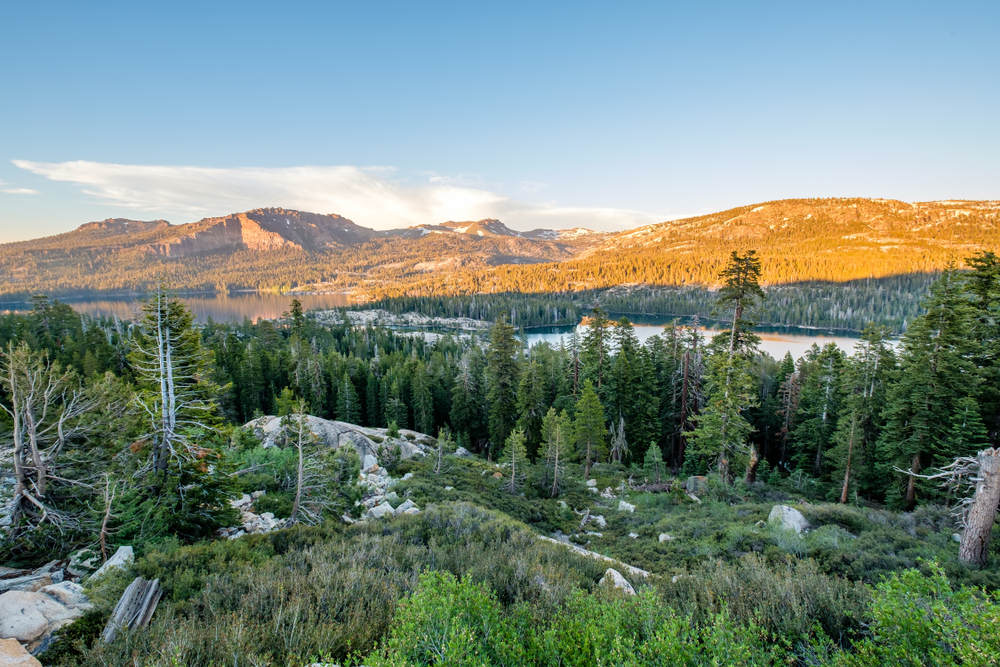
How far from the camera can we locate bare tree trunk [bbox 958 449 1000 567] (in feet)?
25.5

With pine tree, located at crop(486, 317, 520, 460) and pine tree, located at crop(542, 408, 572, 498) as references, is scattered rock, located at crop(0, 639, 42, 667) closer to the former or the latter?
pine tree, located at crop(542, 408, 572, 498)

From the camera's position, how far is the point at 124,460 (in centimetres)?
973

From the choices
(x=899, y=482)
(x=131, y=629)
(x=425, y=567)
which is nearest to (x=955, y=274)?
(x=899, y=482)

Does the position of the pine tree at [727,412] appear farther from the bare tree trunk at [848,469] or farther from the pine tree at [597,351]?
the pine tree at [597,351]

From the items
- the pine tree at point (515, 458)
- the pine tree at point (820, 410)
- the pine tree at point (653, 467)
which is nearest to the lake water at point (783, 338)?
the pine tree at point (820, 410)

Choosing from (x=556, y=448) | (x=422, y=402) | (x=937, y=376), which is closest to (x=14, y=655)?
(x=556, y=448)

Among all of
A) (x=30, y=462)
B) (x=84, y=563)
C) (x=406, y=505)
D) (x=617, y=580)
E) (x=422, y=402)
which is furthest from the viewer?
(x=422, y=402)

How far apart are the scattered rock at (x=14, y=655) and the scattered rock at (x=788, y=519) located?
587 inches

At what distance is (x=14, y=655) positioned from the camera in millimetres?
4312

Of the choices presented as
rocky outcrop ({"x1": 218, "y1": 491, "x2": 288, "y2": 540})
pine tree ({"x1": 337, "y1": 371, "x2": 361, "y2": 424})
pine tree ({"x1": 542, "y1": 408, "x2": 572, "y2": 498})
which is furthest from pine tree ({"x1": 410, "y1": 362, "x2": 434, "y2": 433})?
rocky outcrop ({"x1": 218, "y1": 491, "x2": 288, "y2": 540})

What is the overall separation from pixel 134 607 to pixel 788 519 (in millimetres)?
15558

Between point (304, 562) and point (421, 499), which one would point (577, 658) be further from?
point (421, 499)

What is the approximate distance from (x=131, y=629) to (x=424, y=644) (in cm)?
410

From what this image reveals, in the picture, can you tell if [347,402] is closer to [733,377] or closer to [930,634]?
[733,377]
